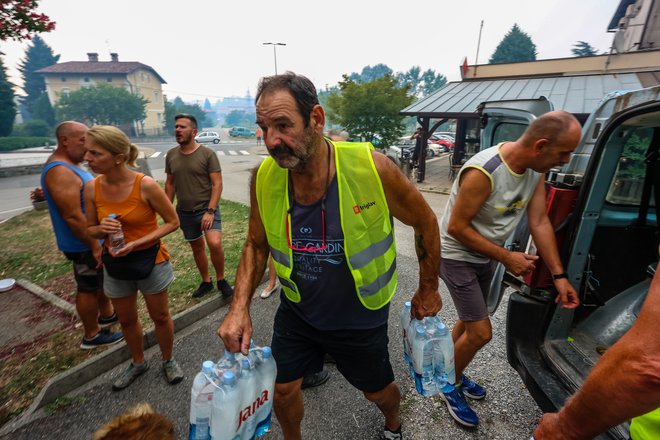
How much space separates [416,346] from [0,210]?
13685 mm

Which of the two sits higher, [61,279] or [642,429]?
[642,429]

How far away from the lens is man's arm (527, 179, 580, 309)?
2.06 meters

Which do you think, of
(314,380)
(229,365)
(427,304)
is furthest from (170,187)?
(427,304)

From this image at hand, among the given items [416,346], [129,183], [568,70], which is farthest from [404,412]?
[568,70]

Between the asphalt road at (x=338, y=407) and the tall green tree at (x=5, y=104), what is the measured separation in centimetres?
3679

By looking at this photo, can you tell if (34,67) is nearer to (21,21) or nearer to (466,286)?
(21,21)

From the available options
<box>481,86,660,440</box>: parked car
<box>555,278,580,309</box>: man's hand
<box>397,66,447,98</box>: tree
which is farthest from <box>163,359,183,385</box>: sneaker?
<box>397,66,447,98</box>: tree

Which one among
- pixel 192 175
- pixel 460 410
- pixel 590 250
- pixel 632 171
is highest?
pixel 632 171

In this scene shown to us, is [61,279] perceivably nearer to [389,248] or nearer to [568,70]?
[389,248]

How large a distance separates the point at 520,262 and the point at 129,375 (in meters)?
3.24

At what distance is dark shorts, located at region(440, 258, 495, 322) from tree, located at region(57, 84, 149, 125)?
6108 centimetres

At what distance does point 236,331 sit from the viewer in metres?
1.64

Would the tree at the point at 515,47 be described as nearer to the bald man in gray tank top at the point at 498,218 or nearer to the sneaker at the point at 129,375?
the bald man in gray tank top at the point at 498,218

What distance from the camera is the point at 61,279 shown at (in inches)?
183
